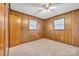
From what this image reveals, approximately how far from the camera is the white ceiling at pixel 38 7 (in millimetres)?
1470

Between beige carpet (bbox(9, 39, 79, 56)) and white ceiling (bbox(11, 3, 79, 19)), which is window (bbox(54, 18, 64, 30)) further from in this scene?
beige carpet (bbox(9, 39, 79, 56))

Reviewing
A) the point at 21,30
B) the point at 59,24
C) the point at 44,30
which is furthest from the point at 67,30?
the point at 21,30

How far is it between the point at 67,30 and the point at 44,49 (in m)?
0.49

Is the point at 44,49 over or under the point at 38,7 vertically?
under

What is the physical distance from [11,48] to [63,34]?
2.84ft

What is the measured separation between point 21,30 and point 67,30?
75 cm

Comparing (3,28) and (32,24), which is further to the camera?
(32,24)

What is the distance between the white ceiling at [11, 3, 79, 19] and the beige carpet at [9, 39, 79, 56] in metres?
0.44

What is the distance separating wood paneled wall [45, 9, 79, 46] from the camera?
151 cm

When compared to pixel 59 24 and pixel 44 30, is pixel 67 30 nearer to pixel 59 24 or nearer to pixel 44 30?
pixel 59 24

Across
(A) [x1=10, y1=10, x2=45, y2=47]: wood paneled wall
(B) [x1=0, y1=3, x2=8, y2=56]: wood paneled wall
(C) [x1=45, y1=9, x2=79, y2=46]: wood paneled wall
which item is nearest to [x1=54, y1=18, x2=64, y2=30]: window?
(C) [x1=45, y1=9, x2=79, y2=46]: wood paneled wall

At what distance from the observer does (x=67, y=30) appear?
4.97 feet

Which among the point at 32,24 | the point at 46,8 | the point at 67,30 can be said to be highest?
the point at 46,8

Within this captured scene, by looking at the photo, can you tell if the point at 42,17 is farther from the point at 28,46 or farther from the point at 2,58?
the point at 2,58
